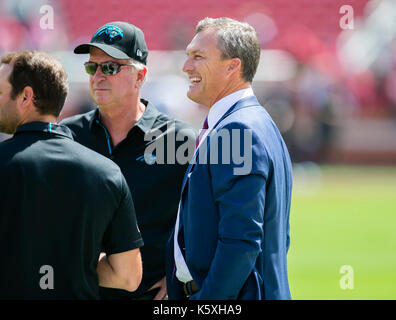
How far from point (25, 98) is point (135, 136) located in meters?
1.08

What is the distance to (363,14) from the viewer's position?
66.6 ft

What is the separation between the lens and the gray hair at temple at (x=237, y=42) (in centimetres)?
299

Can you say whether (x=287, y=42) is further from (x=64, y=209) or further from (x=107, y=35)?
(x=64, y=209)

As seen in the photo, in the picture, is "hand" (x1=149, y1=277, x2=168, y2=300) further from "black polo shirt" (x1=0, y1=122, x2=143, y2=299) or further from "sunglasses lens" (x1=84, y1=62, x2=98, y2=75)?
"sunglasses lens" (x1=84, y1=62, x2=98, y2=75)

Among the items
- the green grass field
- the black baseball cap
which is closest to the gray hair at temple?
the black baseball cap

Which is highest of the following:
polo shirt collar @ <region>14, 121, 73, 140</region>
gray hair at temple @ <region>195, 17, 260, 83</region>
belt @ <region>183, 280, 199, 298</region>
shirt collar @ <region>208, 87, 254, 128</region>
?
gray hair at temple @ <region>195, 17, 260, 83</region>

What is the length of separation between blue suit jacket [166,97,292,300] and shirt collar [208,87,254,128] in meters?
0.06

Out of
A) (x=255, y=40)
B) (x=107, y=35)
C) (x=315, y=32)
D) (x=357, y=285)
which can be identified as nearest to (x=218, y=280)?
(x=255, y=40)

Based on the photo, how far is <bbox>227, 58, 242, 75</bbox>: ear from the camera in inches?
118

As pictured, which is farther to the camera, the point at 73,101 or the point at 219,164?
the point at 73,101

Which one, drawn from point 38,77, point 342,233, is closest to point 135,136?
point 38,77

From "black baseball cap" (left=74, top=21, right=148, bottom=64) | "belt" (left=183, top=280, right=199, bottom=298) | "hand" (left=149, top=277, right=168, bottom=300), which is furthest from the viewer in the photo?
"black baseball cap" (left=74, top=21, right=148, bottom=64)

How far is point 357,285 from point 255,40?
4.86 metres

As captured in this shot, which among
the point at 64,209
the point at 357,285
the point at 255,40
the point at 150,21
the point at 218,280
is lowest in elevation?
the point at 357,285
